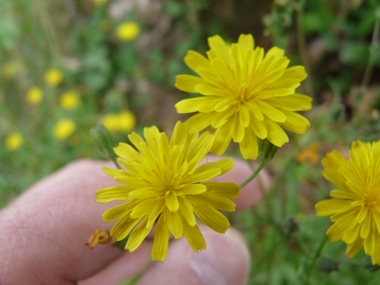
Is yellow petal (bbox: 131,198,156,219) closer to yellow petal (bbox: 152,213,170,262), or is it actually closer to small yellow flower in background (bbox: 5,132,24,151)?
yellow petal (bbox: 152,213,170,262)

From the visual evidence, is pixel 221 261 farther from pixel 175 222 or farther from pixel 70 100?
pixel 70 100

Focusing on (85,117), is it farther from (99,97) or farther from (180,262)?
(180,262)

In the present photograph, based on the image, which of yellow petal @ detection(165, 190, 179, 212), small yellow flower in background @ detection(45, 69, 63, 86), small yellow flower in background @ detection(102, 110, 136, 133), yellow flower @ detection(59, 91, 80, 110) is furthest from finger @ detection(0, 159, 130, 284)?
small yellow flower in background @ detection(45, 69, 63, 86)

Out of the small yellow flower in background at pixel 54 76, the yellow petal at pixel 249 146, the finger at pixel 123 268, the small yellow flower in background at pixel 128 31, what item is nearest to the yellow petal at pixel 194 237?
the yellow petal at pixel 249 146

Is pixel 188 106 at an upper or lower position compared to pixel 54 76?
lower

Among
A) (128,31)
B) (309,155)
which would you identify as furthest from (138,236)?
(128,31)

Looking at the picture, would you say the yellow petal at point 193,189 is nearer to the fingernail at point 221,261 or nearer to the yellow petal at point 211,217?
the yellow petal at point 211,217

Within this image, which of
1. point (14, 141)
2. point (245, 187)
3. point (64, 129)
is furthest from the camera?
point (14, 141)
